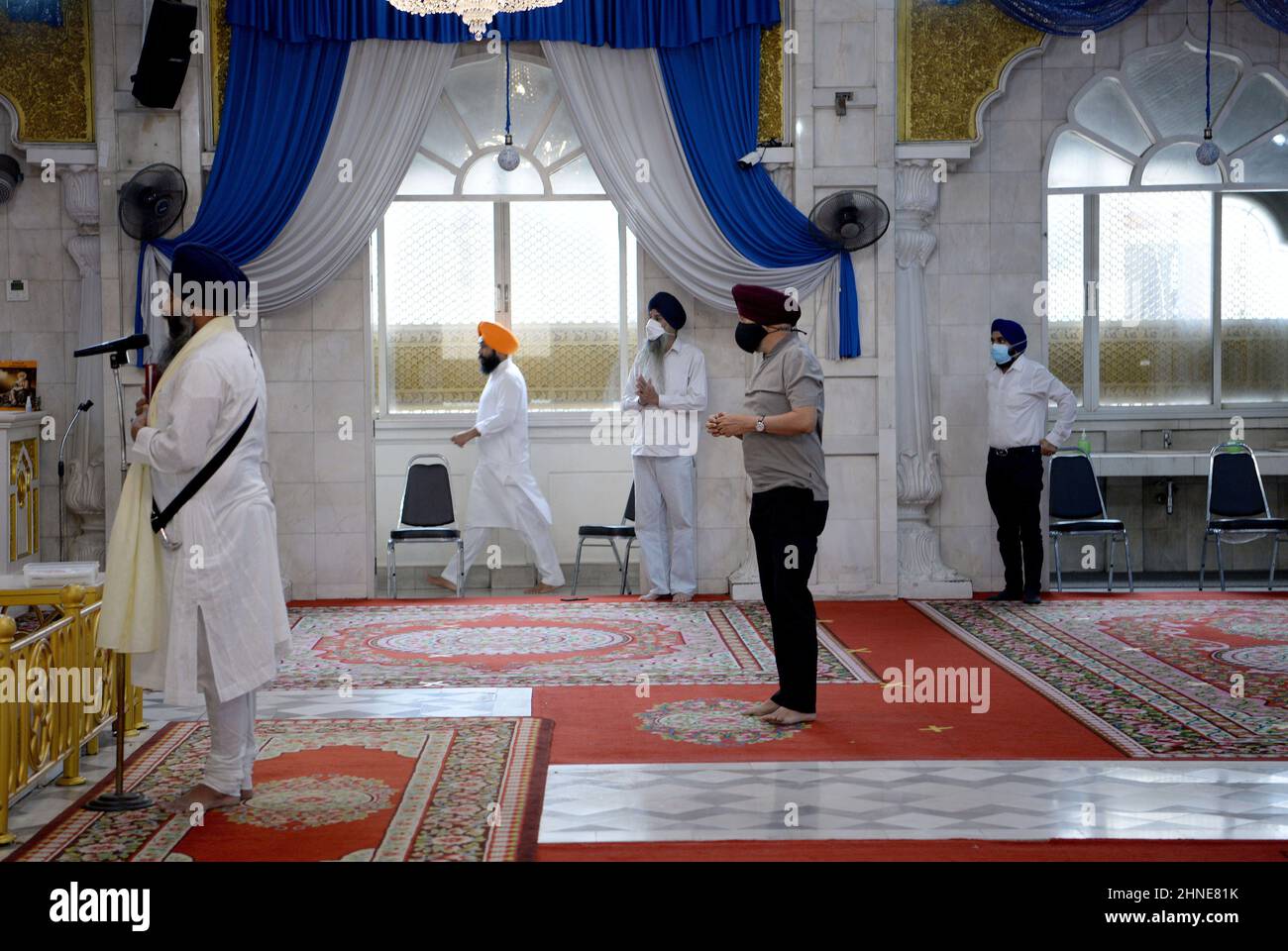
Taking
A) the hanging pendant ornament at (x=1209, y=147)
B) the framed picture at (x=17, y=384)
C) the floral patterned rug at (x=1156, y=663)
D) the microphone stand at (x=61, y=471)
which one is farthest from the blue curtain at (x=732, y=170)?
the framed picture at (x=17, y=384)

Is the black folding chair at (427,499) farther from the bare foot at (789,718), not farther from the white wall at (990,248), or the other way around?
the bare foot at (789,718)

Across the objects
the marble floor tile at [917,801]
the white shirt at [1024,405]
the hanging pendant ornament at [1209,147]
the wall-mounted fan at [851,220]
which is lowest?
the marble floor tile at [917,801]

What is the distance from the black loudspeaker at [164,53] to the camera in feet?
24.4

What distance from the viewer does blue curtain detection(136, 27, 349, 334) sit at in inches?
316

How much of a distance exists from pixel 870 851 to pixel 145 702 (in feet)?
10.5

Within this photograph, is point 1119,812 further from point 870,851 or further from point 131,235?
point 131,235

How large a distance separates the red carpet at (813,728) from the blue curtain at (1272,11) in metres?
4.50

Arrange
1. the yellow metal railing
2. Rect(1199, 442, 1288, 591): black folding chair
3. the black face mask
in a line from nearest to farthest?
the yellow metal railing < the black face mask < Rect(1199, 442, 1288, 591): black folding chair

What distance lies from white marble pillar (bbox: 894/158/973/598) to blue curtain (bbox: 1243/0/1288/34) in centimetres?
208

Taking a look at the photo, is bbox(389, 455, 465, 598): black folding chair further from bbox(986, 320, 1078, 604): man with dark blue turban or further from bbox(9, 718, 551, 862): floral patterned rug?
bbox(9, 718, 551, 862): floral patterned rug

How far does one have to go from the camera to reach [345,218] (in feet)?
26.6

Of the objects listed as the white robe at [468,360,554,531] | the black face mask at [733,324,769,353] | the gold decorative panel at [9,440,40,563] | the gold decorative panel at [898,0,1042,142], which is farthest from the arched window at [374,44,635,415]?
the black face mask at [733,324,769,353]

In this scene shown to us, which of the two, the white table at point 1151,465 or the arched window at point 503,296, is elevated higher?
the arched window at point 503,296

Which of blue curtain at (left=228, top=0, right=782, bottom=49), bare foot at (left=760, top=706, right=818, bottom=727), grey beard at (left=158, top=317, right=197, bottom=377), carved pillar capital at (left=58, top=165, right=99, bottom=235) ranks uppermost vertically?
blue curtain at (left=228, top=0, right=782, bottom=49)
